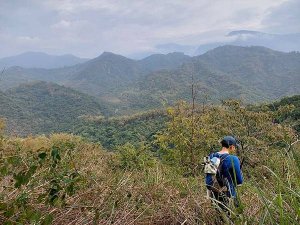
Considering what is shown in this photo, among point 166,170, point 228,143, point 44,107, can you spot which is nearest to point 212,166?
point 228,143

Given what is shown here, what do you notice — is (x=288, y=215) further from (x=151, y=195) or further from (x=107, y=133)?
(x=107, y=133)

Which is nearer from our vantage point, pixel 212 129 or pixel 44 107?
pixel 212 129

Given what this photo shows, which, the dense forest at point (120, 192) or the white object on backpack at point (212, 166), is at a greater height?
the dense forest at point (120, 192)

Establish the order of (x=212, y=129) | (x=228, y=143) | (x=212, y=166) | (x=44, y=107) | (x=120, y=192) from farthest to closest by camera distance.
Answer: (x=44, y=107) < (x=212, y=129) < (x=228, y=143) < (x=212, y=166) < (x=120, y=192)

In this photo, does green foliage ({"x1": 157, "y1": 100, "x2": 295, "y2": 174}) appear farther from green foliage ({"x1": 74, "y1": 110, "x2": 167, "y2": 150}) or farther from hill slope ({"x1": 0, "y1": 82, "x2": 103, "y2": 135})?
hill slope ({"x1": 0, "y1": 82, "x2": 103, "y2": 135})

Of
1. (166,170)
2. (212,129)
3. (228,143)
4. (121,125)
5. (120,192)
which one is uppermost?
(120,192)

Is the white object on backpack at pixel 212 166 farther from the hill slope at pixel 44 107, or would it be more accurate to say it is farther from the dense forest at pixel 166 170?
the hill slope at pixel 44 107

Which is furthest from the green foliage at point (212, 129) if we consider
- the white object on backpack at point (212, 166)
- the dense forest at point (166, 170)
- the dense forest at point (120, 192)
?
the dense forest at point (120, 192)

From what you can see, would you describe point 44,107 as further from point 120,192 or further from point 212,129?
point 120,192

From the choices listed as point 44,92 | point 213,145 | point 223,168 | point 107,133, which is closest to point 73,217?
point 223,168

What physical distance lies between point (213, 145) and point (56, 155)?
18391 millimetres

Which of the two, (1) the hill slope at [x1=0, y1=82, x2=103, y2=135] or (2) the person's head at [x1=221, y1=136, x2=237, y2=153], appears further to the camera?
(1) the hill slope at [x1=0, y1=82, x2=103, y2=135]

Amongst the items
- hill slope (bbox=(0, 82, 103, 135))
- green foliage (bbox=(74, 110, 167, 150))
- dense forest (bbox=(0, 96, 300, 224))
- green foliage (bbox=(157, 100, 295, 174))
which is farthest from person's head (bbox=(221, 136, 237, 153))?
hill slope (bbox=(0, 82, 103, 135))

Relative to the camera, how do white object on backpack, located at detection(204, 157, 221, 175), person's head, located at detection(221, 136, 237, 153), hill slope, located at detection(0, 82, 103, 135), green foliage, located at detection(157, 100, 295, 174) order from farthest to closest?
1. hill slope, located at detection(0, 82, 103, 135)
2. green foliage, located at detection(157, 100, 295, 174)
3. person's head, located at detection(221, 136, 237, 153)
4. white object on backpack, located at detection(204, 157, 221, 175)
